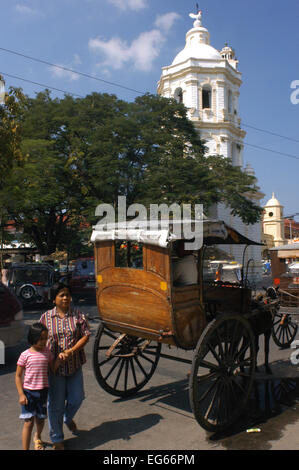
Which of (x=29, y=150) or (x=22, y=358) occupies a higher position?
(x=29, y=150)

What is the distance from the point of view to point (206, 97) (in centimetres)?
4056

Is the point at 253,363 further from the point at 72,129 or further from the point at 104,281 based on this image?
the point at 72,129

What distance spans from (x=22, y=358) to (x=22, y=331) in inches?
147

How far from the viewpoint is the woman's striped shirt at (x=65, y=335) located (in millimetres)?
3988

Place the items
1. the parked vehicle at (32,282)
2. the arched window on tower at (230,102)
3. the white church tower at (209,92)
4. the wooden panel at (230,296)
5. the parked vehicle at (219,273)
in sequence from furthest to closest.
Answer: the arched window on tower at (230,102), the white church tower at (209,92), the parked vehicle at (32,282), the parked vehicle at (219,273), the wooden panel at (230,296)

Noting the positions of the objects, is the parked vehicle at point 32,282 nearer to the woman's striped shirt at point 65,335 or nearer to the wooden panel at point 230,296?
the wooden panel at point 230,296

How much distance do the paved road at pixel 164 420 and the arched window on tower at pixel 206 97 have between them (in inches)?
1459

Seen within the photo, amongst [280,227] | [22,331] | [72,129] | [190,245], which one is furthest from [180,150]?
[280,227]

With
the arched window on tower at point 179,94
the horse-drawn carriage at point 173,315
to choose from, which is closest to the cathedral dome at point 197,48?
the arched window on tower at point 179,94

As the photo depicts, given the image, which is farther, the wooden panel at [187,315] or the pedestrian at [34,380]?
the wooden panel at [187,315]

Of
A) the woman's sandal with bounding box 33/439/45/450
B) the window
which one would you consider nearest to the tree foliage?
the window

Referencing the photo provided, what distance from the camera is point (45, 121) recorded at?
2045cm

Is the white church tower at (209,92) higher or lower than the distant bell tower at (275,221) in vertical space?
higher

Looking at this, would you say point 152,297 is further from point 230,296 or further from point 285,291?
point 285,291
